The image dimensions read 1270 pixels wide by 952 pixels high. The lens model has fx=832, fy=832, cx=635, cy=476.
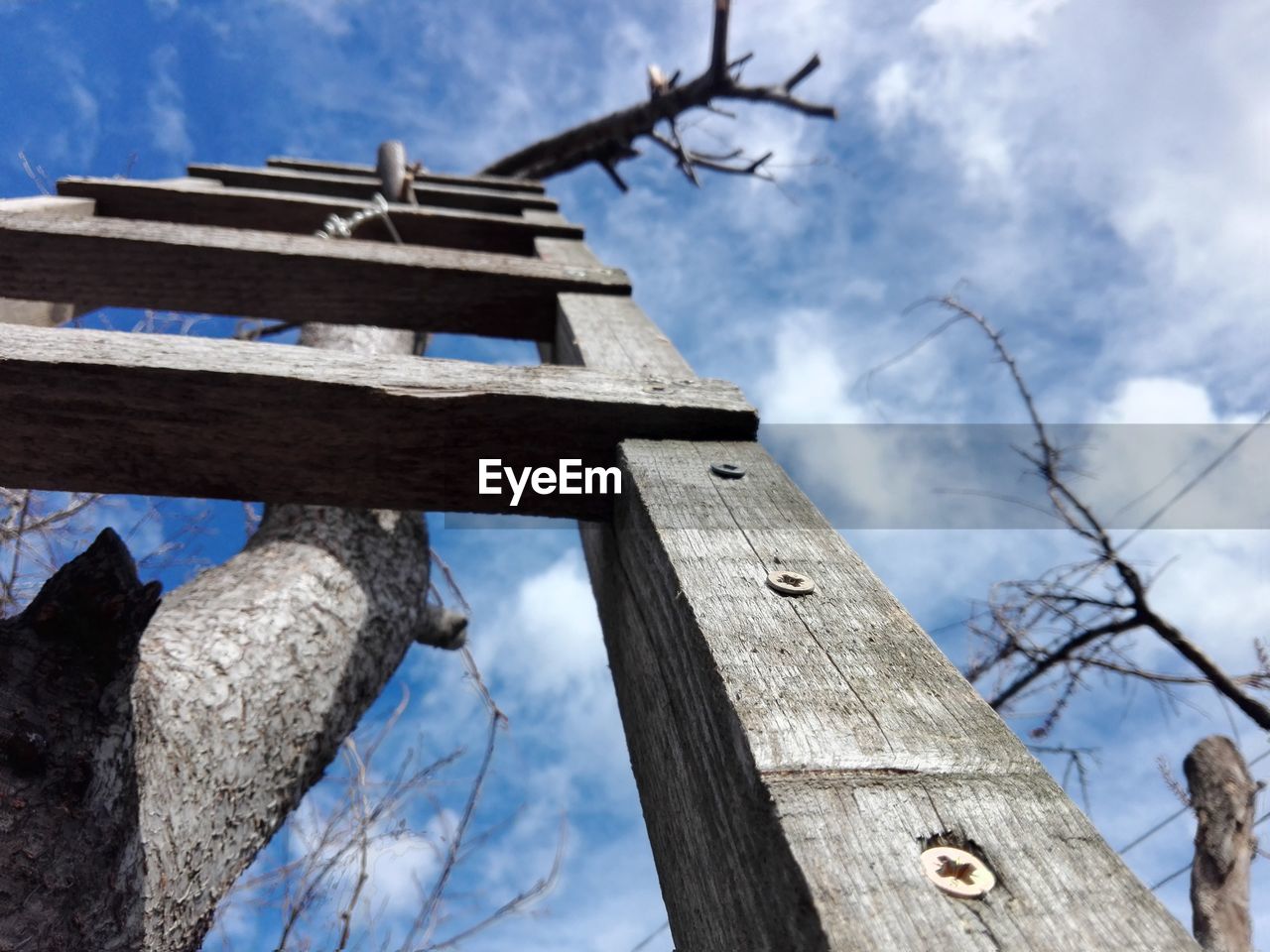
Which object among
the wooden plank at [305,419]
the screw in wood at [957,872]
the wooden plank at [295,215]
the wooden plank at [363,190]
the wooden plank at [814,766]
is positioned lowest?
the screw in wood at [957,872]

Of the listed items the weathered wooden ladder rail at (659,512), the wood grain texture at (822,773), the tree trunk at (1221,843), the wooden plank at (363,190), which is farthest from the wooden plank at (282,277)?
the tree trunk at (1221,843)

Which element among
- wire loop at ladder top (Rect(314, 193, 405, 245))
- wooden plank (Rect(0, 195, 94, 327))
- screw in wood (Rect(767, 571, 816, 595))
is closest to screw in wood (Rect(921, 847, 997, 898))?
screw in wood (Rect(767, 571, 816, 595))

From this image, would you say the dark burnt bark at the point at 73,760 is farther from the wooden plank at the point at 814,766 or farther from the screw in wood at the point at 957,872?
the screw in wood at the point at 957,872

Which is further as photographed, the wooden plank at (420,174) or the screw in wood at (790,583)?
the wooden plank at (420,174)

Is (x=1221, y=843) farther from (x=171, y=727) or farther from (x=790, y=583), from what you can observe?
(x=171, y=727)

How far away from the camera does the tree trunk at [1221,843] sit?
2.53 meters

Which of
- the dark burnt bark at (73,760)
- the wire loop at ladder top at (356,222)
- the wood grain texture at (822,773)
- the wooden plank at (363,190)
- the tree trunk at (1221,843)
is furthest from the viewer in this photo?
the wooden plank at (363,190)

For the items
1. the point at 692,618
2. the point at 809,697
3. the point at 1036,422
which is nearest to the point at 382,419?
the point at 692,618

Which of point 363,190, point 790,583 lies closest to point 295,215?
point 363,190

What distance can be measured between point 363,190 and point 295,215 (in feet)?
2.08

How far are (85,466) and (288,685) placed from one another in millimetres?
630

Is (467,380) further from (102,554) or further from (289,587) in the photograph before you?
(289,587)

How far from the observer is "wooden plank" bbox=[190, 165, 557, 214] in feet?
10.1

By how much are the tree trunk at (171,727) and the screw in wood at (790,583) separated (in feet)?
2.76
